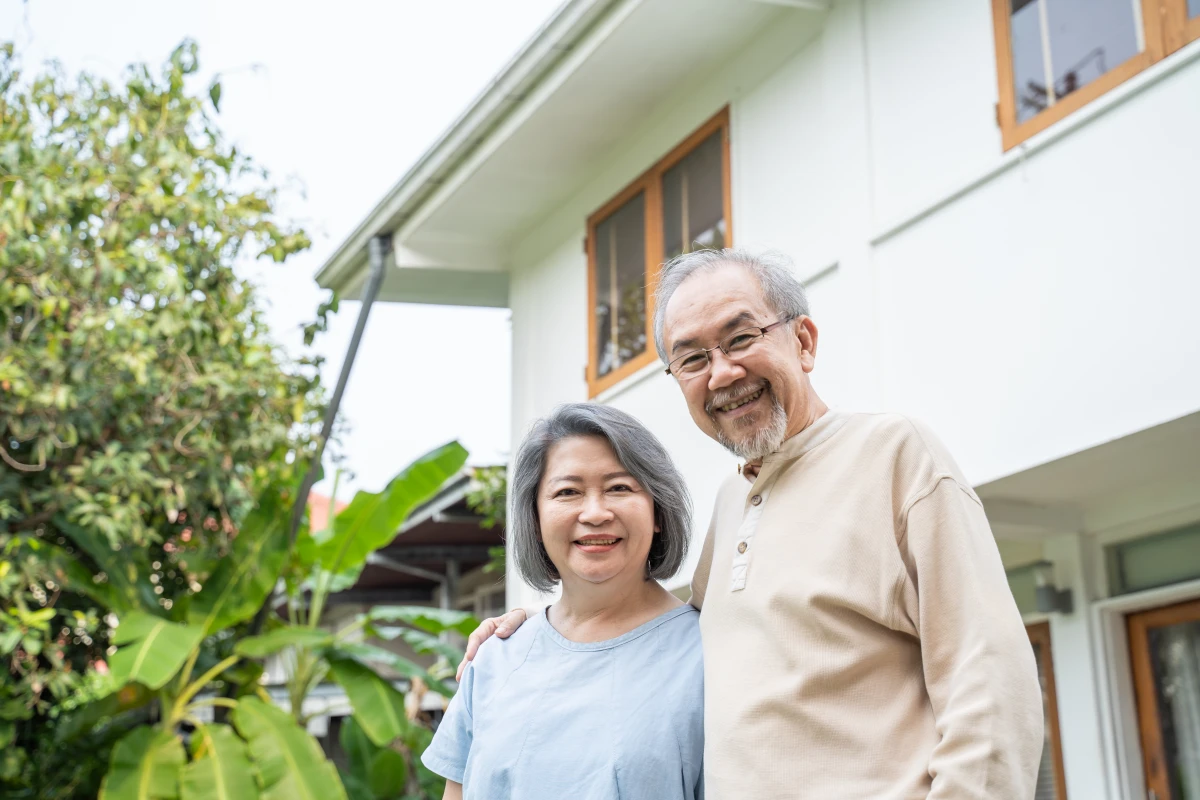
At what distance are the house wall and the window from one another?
0.09 metres

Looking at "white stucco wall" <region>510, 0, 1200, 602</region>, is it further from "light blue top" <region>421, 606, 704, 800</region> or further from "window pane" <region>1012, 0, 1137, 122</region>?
"light blue top" <region>421, 606, 704, 800</region>

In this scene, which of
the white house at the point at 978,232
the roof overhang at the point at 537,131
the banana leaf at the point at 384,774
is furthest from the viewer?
the banana leaf at the point at 384,774

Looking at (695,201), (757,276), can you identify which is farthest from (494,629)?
(695,201)

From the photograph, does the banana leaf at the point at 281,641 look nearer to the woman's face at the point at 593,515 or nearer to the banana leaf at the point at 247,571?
the banana leaf at the point at 247,571

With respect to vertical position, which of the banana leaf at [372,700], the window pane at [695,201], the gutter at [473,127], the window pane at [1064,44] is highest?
the gutter at [473,127]

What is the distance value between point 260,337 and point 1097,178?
523cm

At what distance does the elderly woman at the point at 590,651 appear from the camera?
233cm

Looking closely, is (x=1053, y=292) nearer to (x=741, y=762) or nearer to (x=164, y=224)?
(x=741, y=762)

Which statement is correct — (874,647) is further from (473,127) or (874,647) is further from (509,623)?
(473,127)

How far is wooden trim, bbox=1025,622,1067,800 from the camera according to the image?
5.70m

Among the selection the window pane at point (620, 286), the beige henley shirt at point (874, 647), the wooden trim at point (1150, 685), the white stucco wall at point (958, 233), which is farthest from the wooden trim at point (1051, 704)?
the beige henley shirt at point (874, 647)

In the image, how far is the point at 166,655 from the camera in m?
6.29

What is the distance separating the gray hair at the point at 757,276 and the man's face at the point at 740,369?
0.06 feet

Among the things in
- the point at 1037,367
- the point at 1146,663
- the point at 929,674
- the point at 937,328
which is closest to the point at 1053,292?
the point at 1037,367
